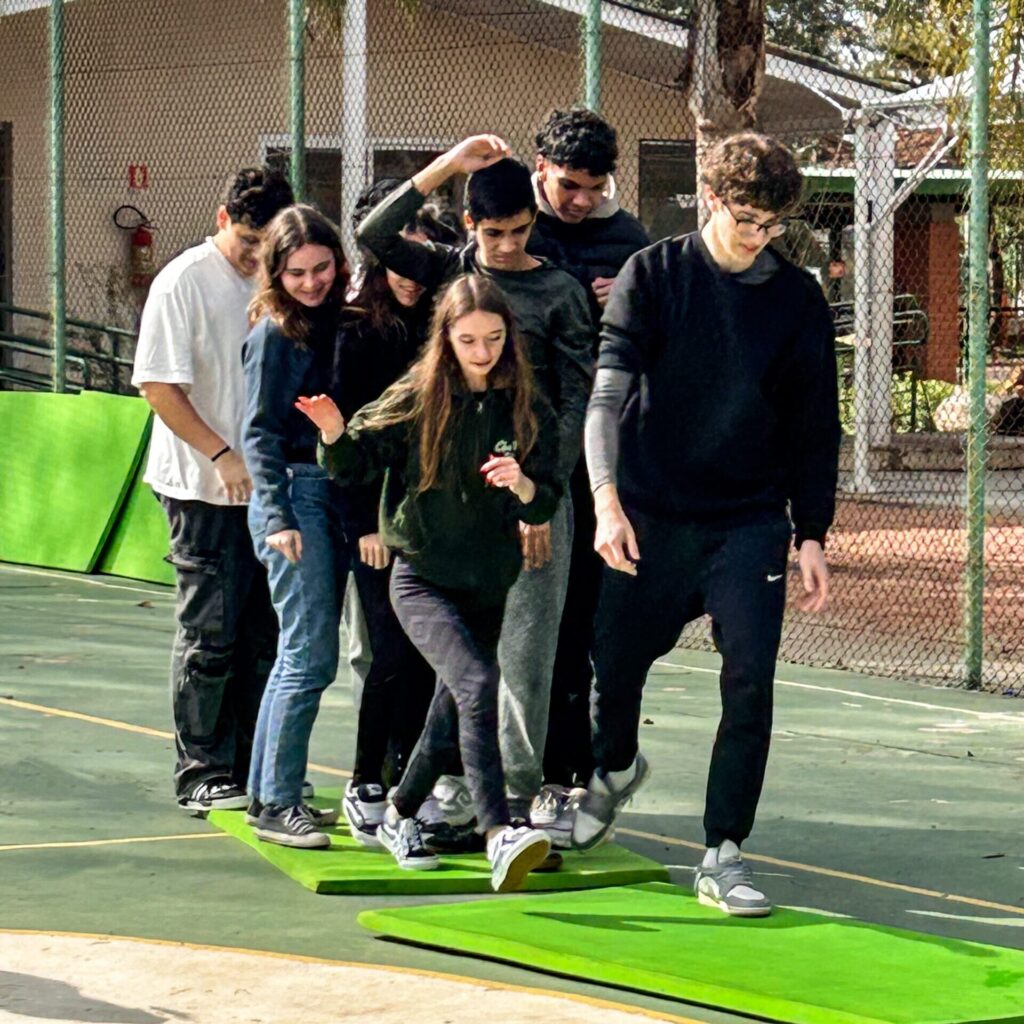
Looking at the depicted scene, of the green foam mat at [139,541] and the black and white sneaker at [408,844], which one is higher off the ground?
the green foam mat at [139,541]

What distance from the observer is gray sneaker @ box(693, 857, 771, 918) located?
612 centimetres

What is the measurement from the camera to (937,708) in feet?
32.9

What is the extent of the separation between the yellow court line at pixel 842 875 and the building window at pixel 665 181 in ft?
37.5

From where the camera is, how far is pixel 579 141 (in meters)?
6.77

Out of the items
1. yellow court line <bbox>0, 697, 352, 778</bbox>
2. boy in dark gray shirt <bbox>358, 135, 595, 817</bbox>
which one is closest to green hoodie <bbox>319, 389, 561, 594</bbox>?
boy in dark gray shirt <bbox>358, 135, 595, 817</bbox>

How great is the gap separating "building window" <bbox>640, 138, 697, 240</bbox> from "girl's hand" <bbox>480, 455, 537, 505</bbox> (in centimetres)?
1214

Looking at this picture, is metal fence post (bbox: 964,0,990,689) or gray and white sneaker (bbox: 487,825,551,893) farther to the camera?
metal fence post (bbox: 964,0,990,689)

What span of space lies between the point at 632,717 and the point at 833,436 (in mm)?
971

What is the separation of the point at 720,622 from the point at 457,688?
2.33 feet

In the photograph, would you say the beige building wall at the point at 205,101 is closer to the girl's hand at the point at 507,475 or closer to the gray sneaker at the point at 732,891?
the girl's hand at the point at 507,475

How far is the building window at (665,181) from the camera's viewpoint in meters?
18.4

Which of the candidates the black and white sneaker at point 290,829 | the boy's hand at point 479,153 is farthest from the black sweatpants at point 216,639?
the boy's hand at point 479,153

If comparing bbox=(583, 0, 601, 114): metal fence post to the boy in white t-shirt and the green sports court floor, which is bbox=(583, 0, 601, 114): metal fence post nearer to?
the green sports court floor

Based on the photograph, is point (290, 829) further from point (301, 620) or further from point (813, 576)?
point (813, 576)
